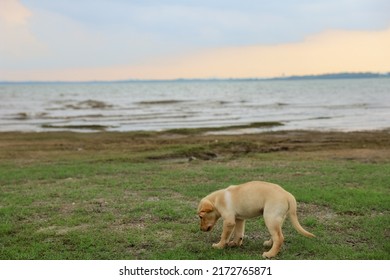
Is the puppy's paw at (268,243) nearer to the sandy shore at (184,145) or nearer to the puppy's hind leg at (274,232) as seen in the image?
the puppy's hind leg at (274,232)

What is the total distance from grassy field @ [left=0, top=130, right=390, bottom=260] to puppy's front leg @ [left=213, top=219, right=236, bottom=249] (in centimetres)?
12

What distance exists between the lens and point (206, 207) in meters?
7.00

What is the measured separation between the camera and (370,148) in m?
20.9

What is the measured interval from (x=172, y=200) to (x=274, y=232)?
4.14 metres

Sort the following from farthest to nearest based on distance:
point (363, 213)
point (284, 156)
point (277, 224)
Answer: point (284, 156)
point (363, 213)
point (277, 224)

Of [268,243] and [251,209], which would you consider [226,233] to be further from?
[268,243]

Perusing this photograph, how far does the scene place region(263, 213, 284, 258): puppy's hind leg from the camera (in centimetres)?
658

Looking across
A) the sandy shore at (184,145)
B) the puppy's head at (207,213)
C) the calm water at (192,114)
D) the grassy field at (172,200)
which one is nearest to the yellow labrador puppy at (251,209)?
the puppy's head at (207,213)

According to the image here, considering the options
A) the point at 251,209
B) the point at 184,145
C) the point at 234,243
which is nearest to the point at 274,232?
the point at 251,209

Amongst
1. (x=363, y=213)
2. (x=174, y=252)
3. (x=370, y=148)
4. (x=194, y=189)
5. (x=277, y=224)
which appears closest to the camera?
(x=277, y=224)

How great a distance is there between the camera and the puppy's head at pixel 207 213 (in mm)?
6996
